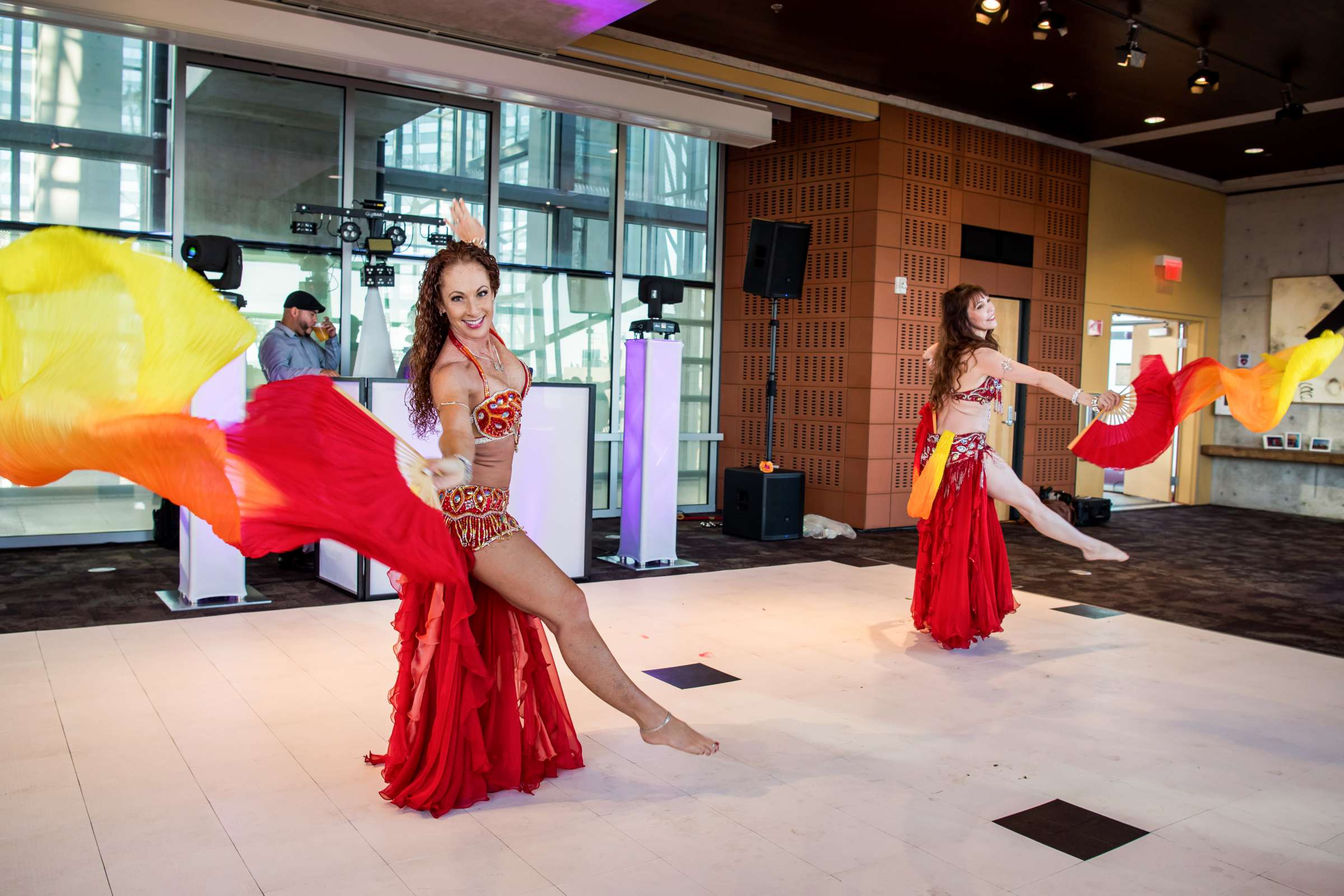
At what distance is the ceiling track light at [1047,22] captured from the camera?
6.48 meters

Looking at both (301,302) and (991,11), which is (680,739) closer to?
(301,302)

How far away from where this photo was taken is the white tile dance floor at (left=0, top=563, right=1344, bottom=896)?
101 inches

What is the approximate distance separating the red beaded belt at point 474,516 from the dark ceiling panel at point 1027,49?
5258 millimetres

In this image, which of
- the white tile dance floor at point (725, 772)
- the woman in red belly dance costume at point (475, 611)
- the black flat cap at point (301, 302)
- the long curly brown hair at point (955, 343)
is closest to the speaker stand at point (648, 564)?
the white tile dance floor at point (725, 772)

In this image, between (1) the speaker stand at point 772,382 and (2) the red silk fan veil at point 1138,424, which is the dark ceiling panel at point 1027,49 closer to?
(1) the speaker stand at point 772,382

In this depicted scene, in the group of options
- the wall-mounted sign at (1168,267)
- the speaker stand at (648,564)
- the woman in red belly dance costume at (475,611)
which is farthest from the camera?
the wall-mounted sign at (1168,267)

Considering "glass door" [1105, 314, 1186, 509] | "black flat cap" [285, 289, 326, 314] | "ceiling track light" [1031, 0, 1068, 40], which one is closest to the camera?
"ceiling track light" [1031, 0, 1068, 40]

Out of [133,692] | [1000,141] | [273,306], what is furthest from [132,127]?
[1000,141]

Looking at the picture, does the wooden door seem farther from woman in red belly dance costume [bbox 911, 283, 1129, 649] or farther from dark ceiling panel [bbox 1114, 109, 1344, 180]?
woman in red belly dance costume [bbox 911, 283, 1129, 649]

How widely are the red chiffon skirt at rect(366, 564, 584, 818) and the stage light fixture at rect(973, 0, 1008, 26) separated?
5185mm

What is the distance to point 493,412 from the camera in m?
2.91

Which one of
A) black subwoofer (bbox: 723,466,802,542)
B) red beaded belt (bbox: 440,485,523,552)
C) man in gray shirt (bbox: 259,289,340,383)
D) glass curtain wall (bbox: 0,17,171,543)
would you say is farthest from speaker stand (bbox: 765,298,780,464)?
red beaded belt (bbox: 440,485,523,552)

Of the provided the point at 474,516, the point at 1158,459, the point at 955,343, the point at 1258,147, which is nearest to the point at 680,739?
the point at 474,516

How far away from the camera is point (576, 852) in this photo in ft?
8.66
